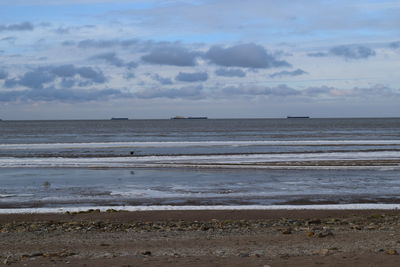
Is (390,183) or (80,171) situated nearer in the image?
(390,183)

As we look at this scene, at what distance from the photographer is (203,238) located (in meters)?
11.6

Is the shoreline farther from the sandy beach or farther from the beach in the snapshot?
the sandy beach

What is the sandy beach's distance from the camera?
915 cm

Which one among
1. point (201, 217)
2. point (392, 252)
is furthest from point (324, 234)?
point (201, 217)

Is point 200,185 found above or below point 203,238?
below

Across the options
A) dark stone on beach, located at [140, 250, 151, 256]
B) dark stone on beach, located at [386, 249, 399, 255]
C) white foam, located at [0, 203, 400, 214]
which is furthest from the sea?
dark stone on beach, located at [386, 249, 399, 255]

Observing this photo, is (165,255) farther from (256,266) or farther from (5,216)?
(5,216)

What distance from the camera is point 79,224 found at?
14.0 m

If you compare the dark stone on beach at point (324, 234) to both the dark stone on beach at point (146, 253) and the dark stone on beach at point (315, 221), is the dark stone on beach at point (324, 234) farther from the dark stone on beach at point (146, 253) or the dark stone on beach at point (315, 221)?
the dark stone on beach at point (146, 253)

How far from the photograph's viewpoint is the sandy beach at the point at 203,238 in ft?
30.0

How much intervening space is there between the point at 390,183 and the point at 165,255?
16580 millimetres

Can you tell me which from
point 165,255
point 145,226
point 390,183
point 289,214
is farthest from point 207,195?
point 165,255

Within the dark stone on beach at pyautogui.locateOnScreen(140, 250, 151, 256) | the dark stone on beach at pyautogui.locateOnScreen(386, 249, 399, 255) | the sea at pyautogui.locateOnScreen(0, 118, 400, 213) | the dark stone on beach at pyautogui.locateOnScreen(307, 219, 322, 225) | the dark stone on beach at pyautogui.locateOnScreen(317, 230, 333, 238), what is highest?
the dark stone on beach at pyautogui.locateOnScreen(386, 249, 399, 255)

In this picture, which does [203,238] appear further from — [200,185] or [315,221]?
[200,185]
